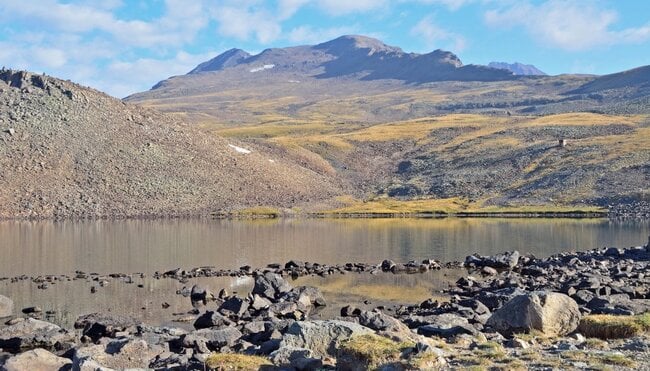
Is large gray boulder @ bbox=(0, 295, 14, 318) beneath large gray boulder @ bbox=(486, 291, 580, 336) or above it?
beneath

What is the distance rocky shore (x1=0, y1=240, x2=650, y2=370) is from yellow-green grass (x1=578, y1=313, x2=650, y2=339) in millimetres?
32

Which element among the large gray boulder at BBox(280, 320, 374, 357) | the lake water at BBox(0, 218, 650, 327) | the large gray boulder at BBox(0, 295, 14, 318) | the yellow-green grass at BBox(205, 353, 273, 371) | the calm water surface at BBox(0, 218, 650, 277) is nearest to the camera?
the yellow-green grass at BBox(205, 353, 273, 371)

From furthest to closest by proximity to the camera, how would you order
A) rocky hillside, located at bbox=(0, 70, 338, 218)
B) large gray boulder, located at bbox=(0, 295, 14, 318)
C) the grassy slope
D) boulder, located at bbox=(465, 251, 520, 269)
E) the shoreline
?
the grassy slope → rocky hillside, located at bbox=(0, 70, 338, 218) → the shoreline → boulder, located at bbox=(465, 251, 520, 269) → large gray boulder, located at bbox=(0, 295, 14, 318)

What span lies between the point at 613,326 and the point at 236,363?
36.9ft

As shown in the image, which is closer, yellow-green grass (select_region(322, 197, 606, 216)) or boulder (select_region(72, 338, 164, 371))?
boulder (select_region(72, 338, 164, 371))

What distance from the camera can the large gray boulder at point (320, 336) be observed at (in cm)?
2052

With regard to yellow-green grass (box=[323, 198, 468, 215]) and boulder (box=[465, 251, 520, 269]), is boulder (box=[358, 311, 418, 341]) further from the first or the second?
yellow-green grass (box=[323, 198, 468, 215])

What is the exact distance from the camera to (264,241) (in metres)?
77.0

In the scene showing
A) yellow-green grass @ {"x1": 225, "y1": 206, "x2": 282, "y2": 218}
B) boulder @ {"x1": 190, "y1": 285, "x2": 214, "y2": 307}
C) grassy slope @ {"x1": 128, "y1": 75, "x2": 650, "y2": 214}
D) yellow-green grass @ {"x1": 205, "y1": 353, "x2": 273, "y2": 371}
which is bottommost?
boulder @ {"x1": 190, "y1": 285, "x2": 214, "y2": 307}

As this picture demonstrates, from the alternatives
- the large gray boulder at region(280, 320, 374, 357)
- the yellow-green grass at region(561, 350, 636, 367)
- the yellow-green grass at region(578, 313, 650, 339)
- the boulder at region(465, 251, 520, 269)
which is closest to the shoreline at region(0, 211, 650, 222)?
the boulder at region(465, 251, 520, 269)

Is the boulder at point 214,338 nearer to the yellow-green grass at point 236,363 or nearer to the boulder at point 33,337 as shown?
the boulder at point 33,337

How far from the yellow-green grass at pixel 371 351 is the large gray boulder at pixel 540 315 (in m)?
6.72

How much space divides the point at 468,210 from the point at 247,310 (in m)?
98.2

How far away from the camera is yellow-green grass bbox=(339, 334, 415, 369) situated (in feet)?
55.7
